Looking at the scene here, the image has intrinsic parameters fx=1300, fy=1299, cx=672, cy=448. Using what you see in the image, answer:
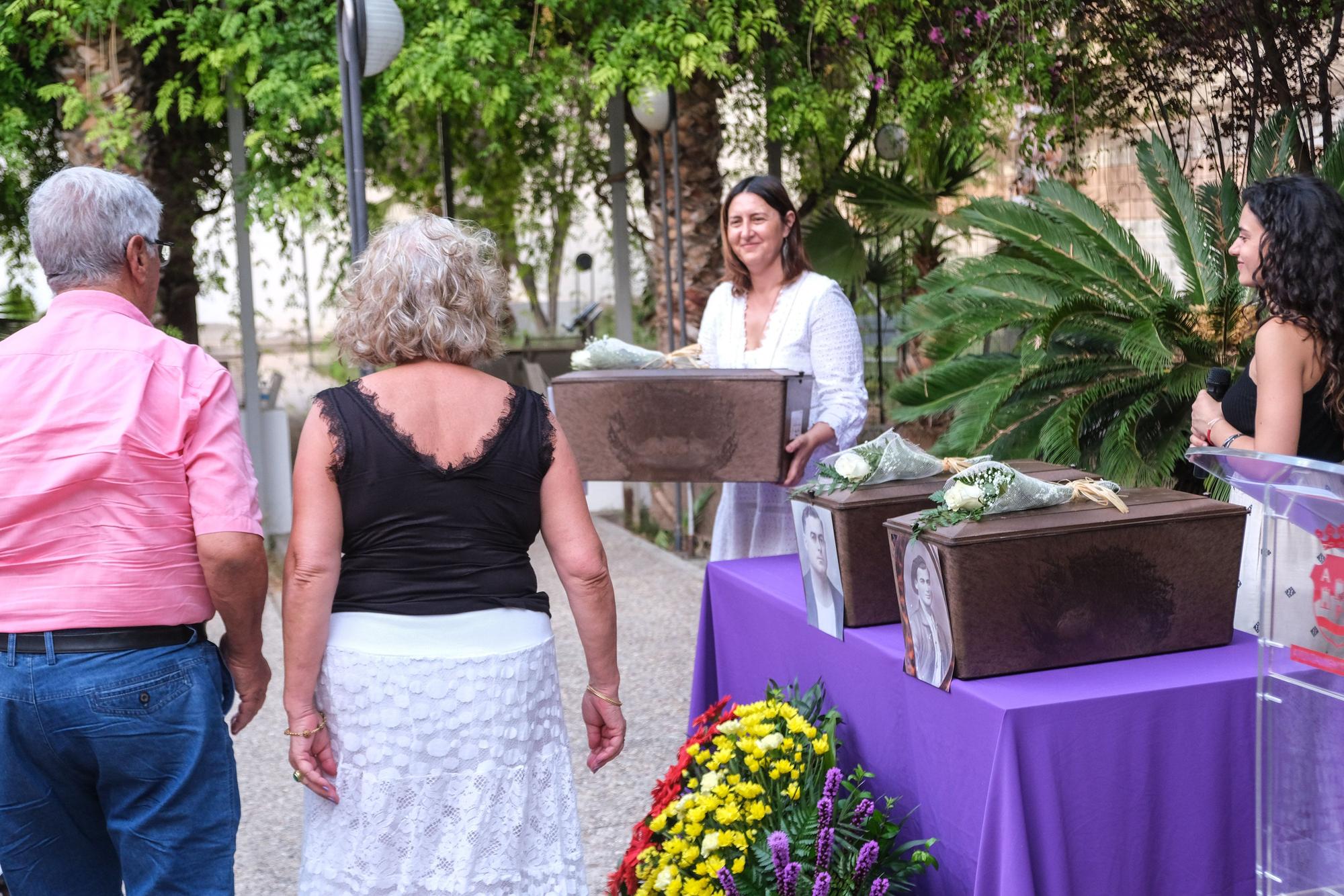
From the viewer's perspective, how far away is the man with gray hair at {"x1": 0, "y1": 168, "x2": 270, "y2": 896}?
205cm

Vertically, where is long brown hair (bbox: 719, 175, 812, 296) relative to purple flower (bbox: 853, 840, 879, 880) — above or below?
above

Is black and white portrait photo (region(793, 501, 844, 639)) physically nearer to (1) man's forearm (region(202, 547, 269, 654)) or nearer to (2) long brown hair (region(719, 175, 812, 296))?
(1) man's forearm (region(202, 547, 269, 654))

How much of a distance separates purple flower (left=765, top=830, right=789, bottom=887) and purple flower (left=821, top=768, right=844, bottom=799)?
12 centimetres

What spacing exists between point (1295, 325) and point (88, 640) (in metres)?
2.34

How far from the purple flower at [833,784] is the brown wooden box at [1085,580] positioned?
0.35 metres

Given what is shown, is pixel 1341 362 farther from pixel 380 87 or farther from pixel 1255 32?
pixel 380 87

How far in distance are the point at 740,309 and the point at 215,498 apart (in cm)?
197

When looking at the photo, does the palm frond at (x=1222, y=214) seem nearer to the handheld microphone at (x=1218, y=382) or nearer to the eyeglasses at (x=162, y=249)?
the handheld microphone at (x=1218, y=382)

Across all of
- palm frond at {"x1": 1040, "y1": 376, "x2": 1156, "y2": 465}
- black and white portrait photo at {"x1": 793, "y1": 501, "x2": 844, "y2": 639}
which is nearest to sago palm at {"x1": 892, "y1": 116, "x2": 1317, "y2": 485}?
palm frond at {"x1": 1040, "y1": 376, "x2": 1156, "y2": 465}

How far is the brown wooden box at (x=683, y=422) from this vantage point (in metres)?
3.23

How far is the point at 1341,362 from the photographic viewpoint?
2.62m

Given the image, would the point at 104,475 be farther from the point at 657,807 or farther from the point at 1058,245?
the point at 1058,245

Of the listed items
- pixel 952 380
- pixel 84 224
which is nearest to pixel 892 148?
pixel 952 380

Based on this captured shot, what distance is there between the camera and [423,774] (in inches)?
86.4
